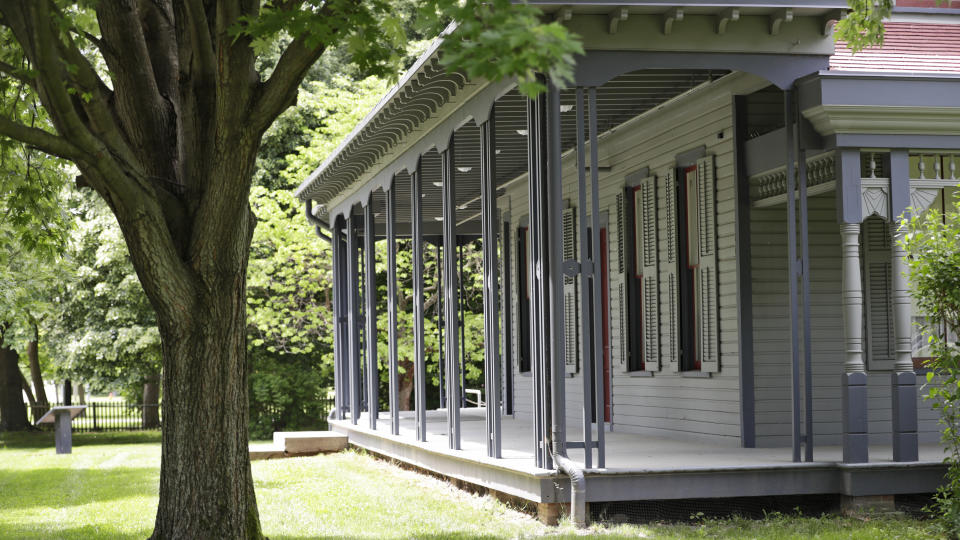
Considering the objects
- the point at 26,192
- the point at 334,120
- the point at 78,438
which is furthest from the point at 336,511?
the point at 78,438

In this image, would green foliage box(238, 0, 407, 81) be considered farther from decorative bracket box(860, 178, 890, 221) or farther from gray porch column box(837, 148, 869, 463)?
decorative bracket box(860, 178, 890, 221)

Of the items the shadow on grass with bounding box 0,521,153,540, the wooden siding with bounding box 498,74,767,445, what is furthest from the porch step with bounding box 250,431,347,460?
the shadow on grass with bounding box 0,521,153,540

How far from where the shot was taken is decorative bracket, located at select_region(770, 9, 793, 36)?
33.7ft

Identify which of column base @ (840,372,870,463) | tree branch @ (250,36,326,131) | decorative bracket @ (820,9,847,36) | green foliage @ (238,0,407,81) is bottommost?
column base @ (840,372,870,463)

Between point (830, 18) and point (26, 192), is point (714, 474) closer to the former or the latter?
point (830, 18)

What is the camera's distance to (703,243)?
506 inches

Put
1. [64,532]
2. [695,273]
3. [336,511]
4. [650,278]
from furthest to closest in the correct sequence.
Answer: [650,278], [695,273], [336,511], [64,532]

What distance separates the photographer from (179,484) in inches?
321

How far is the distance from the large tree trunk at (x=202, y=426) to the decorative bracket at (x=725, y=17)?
5.01 metres

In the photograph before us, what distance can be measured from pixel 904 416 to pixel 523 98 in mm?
5057

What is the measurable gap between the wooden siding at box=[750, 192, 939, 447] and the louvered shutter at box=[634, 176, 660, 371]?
6.19ft

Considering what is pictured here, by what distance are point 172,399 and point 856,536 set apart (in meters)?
5.40

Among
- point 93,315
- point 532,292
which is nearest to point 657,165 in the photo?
point 532,292

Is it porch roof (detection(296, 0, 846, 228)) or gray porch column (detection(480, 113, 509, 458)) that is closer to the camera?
porch roof (detection(296, 0, 846, 228))
